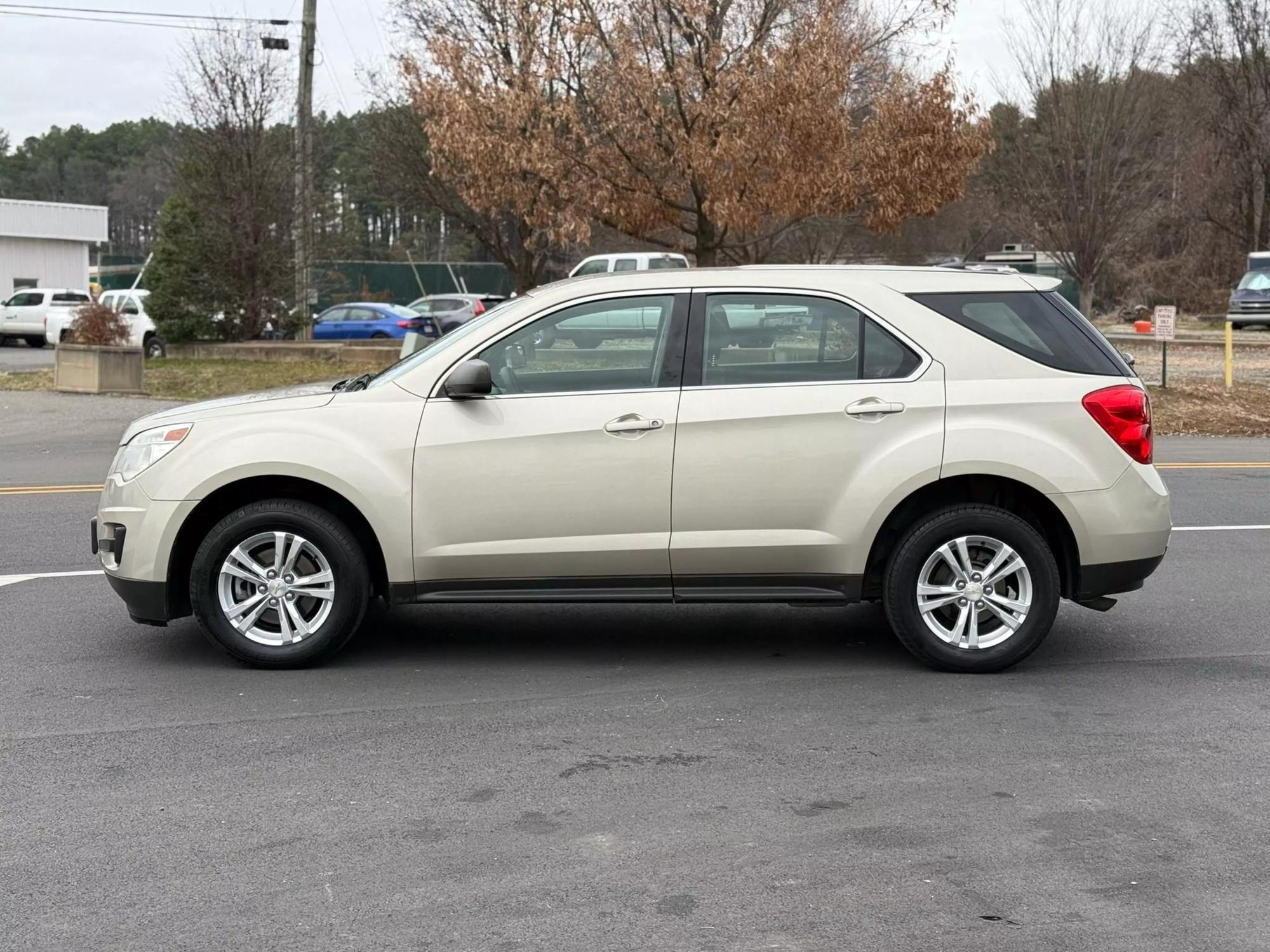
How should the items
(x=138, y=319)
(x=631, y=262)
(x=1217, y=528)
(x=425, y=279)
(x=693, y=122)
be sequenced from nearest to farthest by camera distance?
(x=1217, y=528) < (x=693, y=122) < (x=631, y=262) < (x=138, y=319) < (x=425, y=279)

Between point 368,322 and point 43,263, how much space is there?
24.9m

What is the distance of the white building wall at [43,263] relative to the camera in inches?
2175

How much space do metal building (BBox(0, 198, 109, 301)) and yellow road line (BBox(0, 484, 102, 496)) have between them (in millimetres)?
45141

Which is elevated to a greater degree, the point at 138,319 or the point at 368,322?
the point at 368,322

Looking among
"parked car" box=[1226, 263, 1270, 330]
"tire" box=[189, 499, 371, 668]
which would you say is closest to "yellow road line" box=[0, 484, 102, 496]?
"tire" box=[189, 499, 371, 668]

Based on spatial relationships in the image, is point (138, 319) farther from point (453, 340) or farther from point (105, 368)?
point (453, 340)

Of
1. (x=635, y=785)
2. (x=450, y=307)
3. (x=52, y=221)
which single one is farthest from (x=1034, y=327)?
(x=52, y=221)

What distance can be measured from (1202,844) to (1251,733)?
1322 mm

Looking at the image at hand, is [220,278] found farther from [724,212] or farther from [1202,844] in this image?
[1202,844]

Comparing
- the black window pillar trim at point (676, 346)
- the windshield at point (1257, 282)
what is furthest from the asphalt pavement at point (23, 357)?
the windshield at point (1257, 282)

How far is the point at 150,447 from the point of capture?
6672 millimetres

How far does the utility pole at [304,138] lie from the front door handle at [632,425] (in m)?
23.6

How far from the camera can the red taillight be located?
660 cm

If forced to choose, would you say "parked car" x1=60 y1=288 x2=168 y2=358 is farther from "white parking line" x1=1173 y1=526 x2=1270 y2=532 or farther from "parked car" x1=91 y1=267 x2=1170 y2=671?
"parked car" x1=91 y1=267 x2=1170 y2=671
